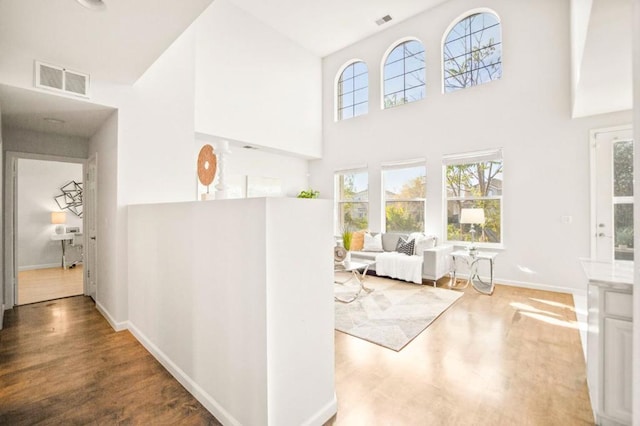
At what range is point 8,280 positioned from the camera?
12.5 ft

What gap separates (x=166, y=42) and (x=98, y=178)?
230cm

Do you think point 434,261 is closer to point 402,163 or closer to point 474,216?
point 474,216

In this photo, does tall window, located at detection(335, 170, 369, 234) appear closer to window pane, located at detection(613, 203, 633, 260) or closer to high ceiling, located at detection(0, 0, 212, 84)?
window pane, located at detection(613, 203, 633, 260)

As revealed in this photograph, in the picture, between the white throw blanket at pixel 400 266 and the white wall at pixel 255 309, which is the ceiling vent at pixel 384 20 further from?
the white wall at pixel 255 309

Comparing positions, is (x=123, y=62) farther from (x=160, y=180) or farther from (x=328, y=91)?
(x=328, y=91)

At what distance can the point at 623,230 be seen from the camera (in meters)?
3.97

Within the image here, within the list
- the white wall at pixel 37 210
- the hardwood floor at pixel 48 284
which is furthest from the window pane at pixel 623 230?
the white wall at pixel 37 210

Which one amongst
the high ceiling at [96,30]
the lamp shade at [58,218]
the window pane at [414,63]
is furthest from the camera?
the lamp shade at [58,218]

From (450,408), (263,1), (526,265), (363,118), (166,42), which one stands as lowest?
(450,408)

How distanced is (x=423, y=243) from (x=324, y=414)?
391 cm

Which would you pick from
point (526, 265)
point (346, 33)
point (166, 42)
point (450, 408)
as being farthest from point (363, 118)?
point (450, 408)

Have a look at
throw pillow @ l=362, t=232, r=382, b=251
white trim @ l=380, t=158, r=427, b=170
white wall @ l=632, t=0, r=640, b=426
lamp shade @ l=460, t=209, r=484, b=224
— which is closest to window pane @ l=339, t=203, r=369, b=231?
throw pillow @ l=362, t=232, r=382, b=251

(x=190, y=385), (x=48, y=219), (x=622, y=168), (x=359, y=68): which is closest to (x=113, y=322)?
(x=190, y=385)

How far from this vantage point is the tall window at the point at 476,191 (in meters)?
5.04
